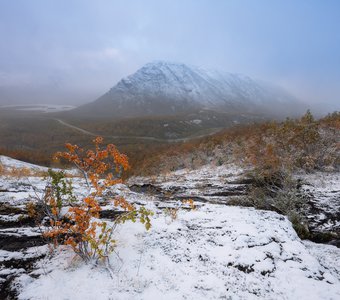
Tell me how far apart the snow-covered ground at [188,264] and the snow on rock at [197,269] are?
2 cm

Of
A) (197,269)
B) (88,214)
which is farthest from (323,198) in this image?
(88,214)

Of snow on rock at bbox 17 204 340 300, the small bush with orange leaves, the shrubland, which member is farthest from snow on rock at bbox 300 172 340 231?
the small bush with orange leaves

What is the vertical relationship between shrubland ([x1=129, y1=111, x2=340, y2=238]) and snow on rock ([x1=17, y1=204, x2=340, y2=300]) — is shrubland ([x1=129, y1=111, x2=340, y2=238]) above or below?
above

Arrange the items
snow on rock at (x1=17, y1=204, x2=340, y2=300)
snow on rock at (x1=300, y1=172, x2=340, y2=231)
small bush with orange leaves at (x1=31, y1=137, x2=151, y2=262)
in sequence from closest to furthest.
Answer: snow on rock at (x1=17, y1=204, x2=340, y2=300)
small bush with orange leaves at (x1=31, y1=137, x2=151, y2=262)
snow on rock at (x1=300, y1=172, x2=340, y2=231)

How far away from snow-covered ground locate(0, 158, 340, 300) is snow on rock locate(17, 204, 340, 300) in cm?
2

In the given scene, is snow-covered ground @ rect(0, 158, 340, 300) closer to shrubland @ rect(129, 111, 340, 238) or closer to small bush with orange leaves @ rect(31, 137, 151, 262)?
small bush with orange leaves @ rect(31, 137, 151, 262)

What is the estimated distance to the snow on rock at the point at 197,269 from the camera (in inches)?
175

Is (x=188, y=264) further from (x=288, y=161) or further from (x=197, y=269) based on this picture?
(x=288, y=161)

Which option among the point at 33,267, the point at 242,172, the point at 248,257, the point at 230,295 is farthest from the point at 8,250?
the point at 242,172

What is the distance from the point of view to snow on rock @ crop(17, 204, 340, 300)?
4438mm

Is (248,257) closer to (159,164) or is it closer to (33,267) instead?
(33,267)

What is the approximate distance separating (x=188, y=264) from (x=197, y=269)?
24 cm

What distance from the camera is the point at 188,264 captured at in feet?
17.2

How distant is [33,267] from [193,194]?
8.05 metres
